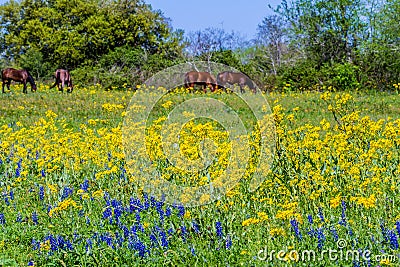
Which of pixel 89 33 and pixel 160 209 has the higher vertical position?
pixel 89 33

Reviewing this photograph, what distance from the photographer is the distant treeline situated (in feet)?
106

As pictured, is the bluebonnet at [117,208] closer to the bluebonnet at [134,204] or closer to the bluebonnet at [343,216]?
the bluebonnet at [134,204]

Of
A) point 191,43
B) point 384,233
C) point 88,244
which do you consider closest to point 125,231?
point 88,244

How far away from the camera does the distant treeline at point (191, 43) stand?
106 ft

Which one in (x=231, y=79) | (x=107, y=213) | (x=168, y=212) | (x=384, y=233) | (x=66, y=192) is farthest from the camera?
(x=231, y=79)

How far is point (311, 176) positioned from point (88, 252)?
2.45 meters

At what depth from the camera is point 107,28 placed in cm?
4494

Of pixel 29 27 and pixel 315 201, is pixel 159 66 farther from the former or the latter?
pixel 315 201

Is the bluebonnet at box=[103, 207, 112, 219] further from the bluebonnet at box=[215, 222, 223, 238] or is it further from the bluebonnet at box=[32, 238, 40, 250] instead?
the bluebonnet at box=[215, 222, 223, 238]

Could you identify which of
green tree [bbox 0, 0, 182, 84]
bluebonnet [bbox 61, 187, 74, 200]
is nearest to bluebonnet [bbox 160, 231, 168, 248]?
bluebonnet [bbox 61, 187, 74, 200]

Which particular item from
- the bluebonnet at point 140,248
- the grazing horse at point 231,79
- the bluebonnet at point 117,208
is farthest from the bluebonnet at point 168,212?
the grazing horse at point 231,79

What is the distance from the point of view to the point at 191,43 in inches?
1716

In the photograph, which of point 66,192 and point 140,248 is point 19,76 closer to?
point 66,192

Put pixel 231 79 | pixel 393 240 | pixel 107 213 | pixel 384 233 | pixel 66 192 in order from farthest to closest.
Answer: pixel 231 79, pixel 66 192, pixel 107 213, pixel 384 233, pixel 393 240
